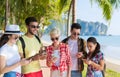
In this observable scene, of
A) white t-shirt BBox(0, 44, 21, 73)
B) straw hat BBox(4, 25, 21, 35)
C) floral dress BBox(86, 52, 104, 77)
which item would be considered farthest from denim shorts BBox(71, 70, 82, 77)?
straw hat BBox(4, 25, 21, 35)

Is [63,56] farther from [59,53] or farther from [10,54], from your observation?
[10,54]

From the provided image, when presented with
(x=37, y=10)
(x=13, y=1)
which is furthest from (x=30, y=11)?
(x=13, y=1)

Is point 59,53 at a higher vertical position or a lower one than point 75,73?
higher

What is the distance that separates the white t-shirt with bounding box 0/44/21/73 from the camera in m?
4.93

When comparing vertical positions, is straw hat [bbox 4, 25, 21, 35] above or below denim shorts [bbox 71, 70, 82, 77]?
above

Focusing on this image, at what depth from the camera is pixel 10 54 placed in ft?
16.4

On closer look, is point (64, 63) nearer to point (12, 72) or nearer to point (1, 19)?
point (12, 72)

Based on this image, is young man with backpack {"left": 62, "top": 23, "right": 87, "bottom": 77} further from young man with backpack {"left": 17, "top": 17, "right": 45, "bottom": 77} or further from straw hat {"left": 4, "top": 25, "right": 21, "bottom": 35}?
straw hat {"left": 4, "top": 25, "right": 21, "bottom": 35}

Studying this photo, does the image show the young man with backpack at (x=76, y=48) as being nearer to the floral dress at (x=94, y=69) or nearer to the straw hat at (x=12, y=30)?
the floral dress at (x=94, y=69)

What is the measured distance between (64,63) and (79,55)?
0.29 metres

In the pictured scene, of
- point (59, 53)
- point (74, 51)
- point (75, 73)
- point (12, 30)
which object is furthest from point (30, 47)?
point (75, 73)

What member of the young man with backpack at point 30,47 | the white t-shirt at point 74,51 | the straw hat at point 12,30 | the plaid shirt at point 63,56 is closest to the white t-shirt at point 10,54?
the straw hat at point 12,30

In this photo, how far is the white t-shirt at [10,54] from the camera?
4.93 meters

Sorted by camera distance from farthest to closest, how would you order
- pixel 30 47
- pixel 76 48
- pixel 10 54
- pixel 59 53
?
pixel 76 48, pixel 59 53, pixel 30 47, pixel 10 54
